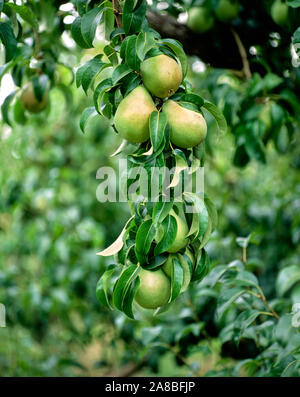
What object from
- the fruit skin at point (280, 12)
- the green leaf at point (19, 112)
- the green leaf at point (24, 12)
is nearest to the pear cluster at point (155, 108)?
the green leaf at point (24, 12)

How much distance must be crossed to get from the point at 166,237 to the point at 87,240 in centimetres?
130

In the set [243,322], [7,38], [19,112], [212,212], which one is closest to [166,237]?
[212,212]

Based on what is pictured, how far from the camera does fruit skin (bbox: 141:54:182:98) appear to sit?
65 centimetres

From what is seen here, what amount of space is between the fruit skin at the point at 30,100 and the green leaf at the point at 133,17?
1.76 ft

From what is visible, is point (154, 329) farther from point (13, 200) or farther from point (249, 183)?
point (249, 183)

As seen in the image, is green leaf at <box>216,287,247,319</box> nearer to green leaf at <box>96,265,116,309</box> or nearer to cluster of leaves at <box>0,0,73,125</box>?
green leaf at <box>96,265,116,309</box>

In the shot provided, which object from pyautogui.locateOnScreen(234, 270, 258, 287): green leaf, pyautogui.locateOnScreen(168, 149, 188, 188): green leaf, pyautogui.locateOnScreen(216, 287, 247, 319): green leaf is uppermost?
pyautogui.locateOnScreen(168, 149, 188, 188): green leaf

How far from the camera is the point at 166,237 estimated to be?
647mm

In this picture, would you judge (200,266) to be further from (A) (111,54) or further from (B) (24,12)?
(B) (24,12)

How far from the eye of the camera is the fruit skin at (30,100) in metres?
1.17

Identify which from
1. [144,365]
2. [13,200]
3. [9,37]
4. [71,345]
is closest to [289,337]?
[9,37]

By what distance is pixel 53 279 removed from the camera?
187cm

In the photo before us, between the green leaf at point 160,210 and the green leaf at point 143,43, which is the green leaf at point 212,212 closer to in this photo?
the green leaf at point 160,210

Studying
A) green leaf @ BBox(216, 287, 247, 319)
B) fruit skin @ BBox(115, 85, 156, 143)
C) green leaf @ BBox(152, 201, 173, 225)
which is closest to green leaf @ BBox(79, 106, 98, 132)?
fruit skin @ BBox(115, 85, 156, 143)
